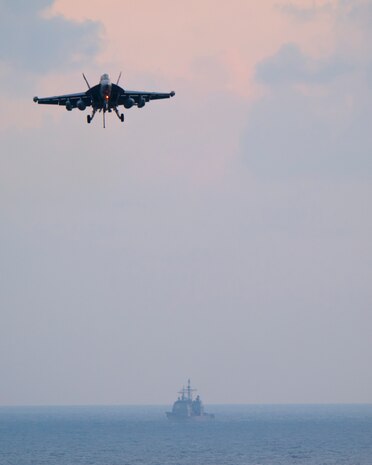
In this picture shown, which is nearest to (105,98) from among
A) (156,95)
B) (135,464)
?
(156,95)

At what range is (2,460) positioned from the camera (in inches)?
7849

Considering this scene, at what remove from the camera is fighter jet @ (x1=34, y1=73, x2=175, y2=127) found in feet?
236

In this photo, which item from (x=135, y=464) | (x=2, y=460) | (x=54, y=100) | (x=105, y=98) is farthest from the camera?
(x=2, y=460)

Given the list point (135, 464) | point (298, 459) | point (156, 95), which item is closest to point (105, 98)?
point (156, 95)

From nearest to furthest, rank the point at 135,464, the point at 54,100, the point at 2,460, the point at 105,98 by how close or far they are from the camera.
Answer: the point at 105,98 < the point at 54,100 < the point at 135,464 < the point at 2,460

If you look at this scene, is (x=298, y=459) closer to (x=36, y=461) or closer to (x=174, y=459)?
(x=174, y=459)

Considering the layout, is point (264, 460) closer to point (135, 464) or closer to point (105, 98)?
point (135, 464)

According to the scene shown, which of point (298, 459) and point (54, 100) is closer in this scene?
point (54, 100)

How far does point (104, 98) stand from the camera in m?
72.4

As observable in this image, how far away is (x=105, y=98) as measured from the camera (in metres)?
72.4

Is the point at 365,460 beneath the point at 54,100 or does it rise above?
beneath

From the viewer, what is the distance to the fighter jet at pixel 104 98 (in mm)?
72062

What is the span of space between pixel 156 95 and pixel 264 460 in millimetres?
128728

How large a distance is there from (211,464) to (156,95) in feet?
392
